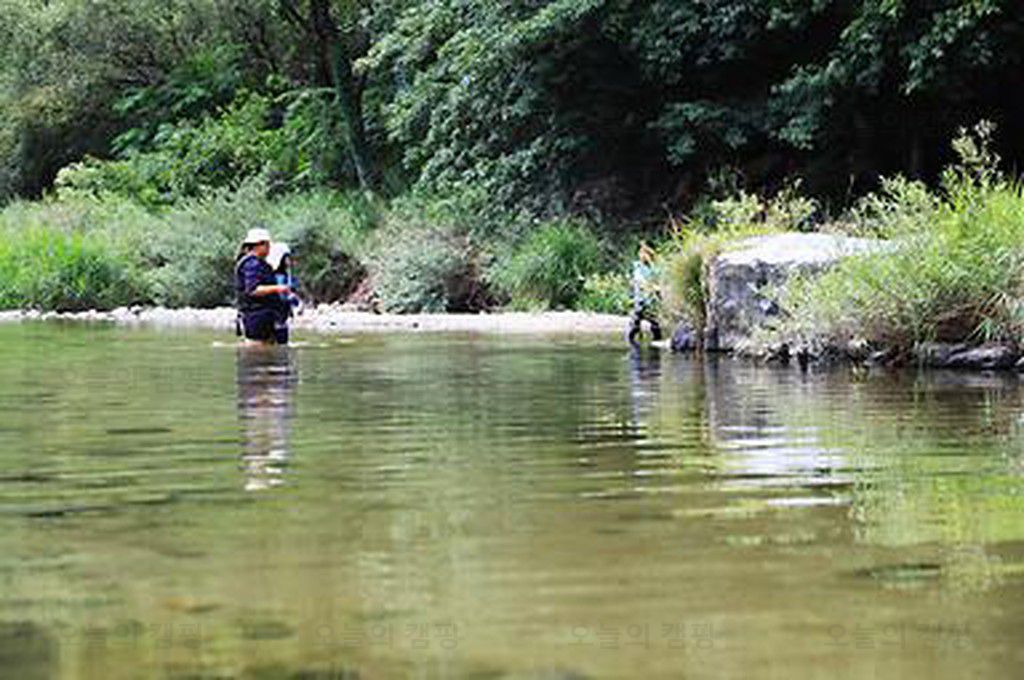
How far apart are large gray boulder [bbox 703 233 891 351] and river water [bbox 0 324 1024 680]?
18.8 ft

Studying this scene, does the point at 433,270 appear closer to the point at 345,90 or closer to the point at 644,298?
the point at 644,298

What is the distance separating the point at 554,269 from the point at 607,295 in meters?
2.12

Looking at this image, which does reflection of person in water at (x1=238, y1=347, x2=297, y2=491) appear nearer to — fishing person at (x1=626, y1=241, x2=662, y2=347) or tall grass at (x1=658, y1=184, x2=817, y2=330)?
fishing person at (x1=626, y1=241, x2=662, y2=347)

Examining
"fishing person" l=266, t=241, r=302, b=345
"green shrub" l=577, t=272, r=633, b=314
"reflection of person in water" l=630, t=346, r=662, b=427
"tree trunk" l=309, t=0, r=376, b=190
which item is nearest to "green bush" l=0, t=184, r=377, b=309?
"tree trunk" l=309, t=0, r=376, b=190

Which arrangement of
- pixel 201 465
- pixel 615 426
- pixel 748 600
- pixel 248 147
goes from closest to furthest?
pixel 748 600
pixel 201 465
pixel 615 426
pixel 248 147

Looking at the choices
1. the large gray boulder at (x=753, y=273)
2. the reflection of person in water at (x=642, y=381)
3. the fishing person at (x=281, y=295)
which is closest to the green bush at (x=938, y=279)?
the large gray boulder at (x=753, y=273)

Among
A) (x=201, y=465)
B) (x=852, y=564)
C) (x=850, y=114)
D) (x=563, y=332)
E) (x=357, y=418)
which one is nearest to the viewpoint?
(x=852, y=564)

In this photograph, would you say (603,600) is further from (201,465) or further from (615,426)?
(615,426)

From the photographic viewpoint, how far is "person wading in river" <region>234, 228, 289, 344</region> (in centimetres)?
2186

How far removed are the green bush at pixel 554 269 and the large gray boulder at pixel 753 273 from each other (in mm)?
12377

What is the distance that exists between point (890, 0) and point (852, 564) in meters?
24.9

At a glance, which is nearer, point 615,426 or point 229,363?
point 615,426

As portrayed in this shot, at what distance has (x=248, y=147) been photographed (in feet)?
178

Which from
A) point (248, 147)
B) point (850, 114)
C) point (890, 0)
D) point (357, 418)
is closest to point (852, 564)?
point (357, 418)
